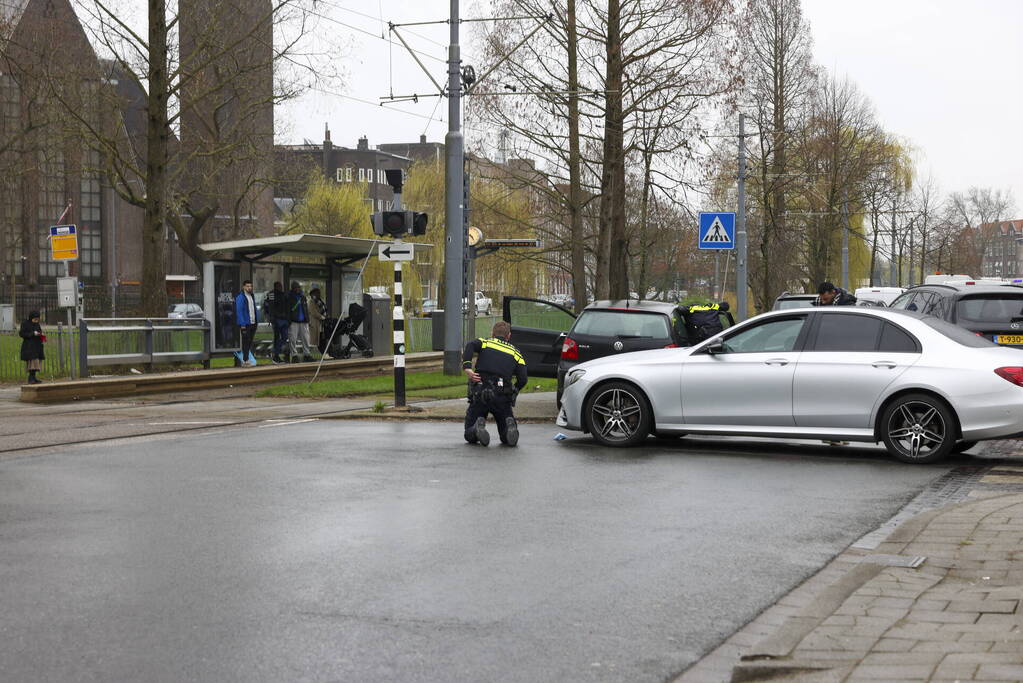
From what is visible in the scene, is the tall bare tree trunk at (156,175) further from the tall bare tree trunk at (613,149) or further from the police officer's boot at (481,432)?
the police officer's boot at (481,432)

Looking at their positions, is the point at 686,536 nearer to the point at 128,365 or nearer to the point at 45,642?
the point at 45,642

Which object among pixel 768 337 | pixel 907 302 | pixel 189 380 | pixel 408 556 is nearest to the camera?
pixel 408 556

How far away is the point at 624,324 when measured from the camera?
54.8ft

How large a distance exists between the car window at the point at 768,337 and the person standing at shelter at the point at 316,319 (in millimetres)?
16824

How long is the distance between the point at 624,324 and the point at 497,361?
4160 mm

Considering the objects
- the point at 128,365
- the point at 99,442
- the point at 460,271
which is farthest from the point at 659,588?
the point at 128,365

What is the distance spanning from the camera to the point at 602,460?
11.6 m

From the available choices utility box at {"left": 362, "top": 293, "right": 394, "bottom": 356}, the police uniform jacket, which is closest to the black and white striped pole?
the police uniform jacket

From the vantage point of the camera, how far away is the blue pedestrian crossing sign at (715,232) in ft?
80.8

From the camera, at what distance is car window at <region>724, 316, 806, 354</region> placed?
39.7ft

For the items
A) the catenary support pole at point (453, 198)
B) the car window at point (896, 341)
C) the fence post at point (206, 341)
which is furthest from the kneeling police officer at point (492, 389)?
the fence post at point (206, 341)

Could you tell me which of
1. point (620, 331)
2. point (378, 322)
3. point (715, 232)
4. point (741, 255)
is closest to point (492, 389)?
point (620, 331)

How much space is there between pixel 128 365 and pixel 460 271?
654 centimetres

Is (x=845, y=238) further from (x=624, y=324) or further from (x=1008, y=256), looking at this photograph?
(x=1008, y=256)
